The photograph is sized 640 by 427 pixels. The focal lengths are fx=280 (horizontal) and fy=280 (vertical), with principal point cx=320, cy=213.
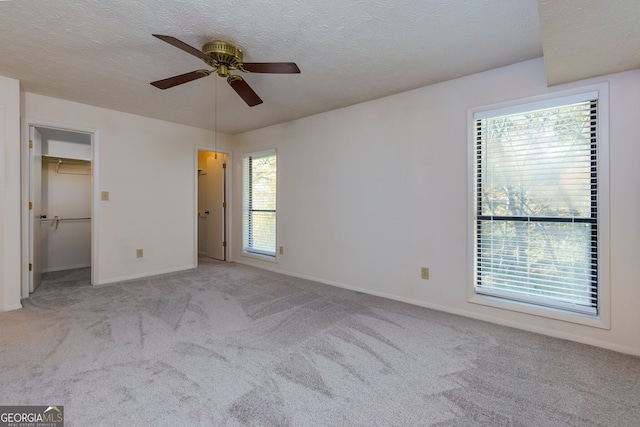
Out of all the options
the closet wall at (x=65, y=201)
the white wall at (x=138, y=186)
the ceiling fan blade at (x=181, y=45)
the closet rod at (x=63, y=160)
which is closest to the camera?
the ceiling fan blade at (x=181, y=45)

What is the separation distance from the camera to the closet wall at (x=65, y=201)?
4.54 m

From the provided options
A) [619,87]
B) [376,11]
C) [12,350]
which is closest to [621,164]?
[619,87]

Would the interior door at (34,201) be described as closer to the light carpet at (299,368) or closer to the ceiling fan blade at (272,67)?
the light carpet at (299,368)

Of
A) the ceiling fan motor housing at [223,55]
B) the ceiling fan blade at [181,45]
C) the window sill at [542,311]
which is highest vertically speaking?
the ceiling fan motor housing at [223,55]

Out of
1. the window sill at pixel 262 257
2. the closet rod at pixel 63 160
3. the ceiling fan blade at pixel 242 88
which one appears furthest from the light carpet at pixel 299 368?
the closet rod at pixel 63 160

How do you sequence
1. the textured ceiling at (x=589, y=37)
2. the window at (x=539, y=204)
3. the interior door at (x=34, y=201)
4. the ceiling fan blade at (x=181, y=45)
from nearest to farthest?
the textured ceiling at (x=589, y=37), the ceiling fan blade at (x=181, y=45), the window at (x=539, y=204), the interior door at (x=34, y=201)

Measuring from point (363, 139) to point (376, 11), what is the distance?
67.5 inches

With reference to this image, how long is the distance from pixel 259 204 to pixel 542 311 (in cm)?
403

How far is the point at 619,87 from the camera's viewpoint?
211cm

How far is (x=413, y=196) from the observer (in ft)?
10.1

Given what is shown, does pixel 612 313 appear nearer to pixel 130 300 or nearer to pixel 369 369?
pixel 369 369

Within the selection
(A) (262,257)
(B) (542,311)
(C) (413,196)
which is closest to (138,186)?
(A) (262,257)

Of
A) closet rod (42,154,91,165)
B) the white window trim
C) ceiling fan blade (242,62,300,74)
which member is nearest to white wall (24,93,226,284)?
closet rod (42,154,91,165)

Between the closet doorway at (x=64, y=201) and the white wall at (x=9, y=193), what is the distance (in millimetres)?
1417
